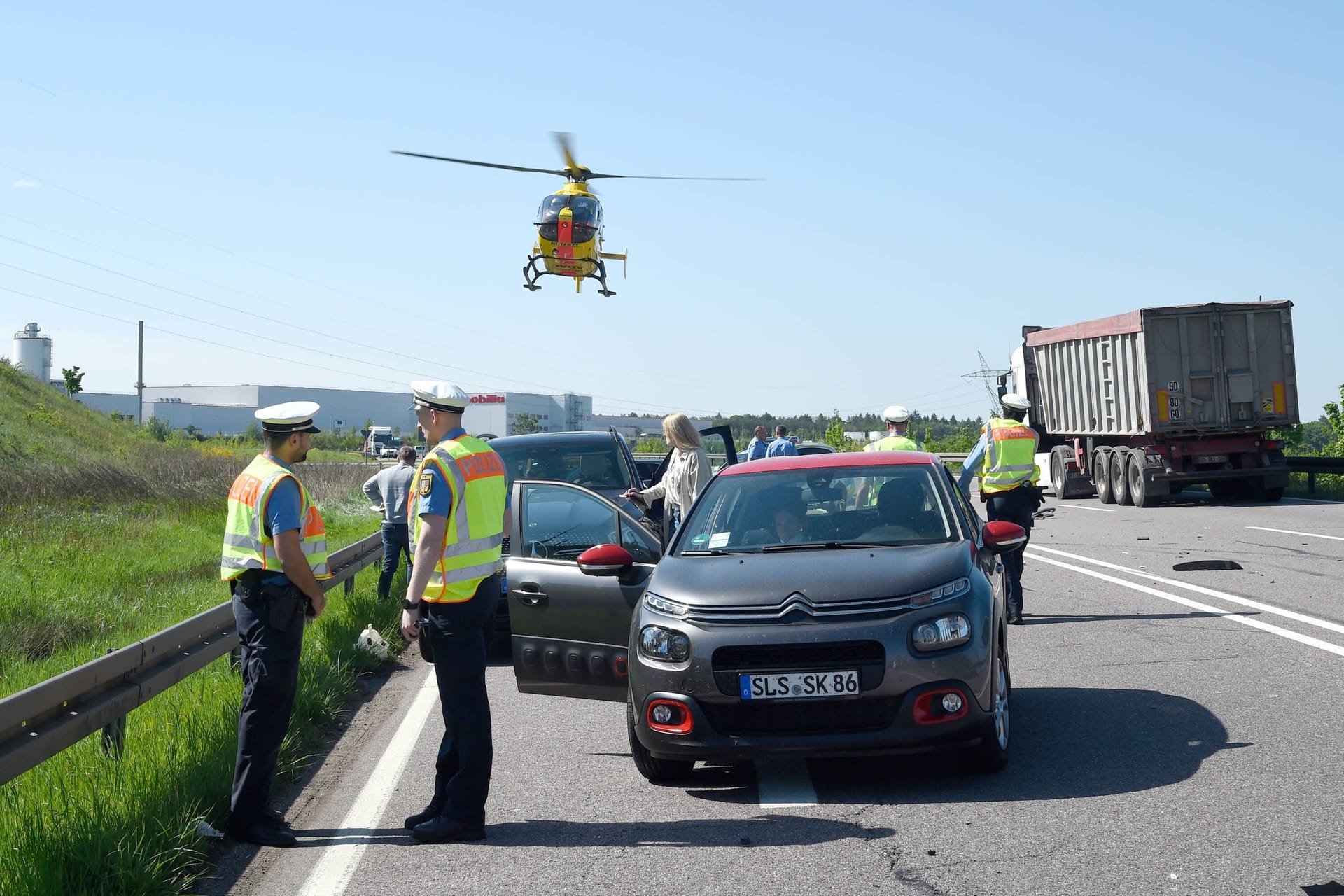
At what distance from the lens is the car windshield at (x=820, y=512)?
6531 mm

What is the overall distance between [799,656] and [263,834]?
7.54 feet

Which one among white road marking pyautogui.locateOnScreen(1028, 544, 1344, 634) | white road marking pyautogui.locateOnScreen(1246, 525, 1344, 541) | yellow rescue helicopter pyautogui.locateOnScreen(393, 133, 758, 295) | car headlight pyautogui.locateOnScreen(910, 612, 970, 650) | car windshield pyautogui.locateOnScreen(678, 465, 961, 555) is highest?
yellow rescue helicopter pyautogui.locateOnScreen(393, 133, 758, 295)

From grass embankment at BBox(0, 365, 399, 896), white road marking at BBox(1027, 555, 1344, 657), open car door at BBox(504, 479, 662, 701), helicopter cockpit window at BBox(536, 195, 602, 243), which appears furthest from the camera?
helicopter cockpit window at BBox(536, 195, 602, 243)

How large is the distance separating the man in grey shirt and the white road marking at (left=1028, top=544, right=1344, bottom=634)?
7.58 meters

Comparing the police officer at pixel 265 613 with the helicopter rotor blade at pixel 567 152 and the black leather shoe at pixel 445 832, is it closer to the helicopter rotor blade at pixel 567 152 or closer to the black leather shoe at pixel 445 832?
the black leather shoe at pixel 445 832

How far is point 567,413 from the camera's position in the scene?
360 feet

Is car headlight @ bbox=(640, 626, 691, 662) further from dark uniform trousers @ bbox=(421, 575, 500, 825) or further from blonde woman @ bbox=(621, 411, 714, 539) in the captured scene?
blonde woman @ bbox=(621, 411, 714, 539)

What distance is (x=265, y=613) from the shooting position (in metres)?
5.37

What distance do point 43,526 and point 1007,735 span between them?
55.6 feet

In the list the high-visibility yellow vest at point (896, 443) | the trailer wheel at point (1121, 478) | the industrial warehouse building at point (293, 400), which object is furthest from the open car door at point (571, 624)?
the industrial warehouse building at point (293, 400)

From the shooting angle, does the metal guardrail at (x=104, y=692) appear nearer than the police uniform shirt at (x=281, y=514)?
Yes

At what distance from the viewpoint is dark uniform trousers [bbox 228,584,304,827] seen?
5332 mm

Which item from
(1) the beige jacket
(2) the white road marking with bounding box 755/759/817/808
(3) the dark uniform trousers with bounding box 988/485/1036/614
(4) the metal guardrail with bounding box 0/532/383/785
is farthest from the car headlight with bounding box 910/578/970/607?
(3) the dark uniform trousers with bounding box 988/485/1036/614

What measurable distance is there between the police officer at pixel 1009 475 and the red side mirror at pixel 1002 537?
3887 millimetres
